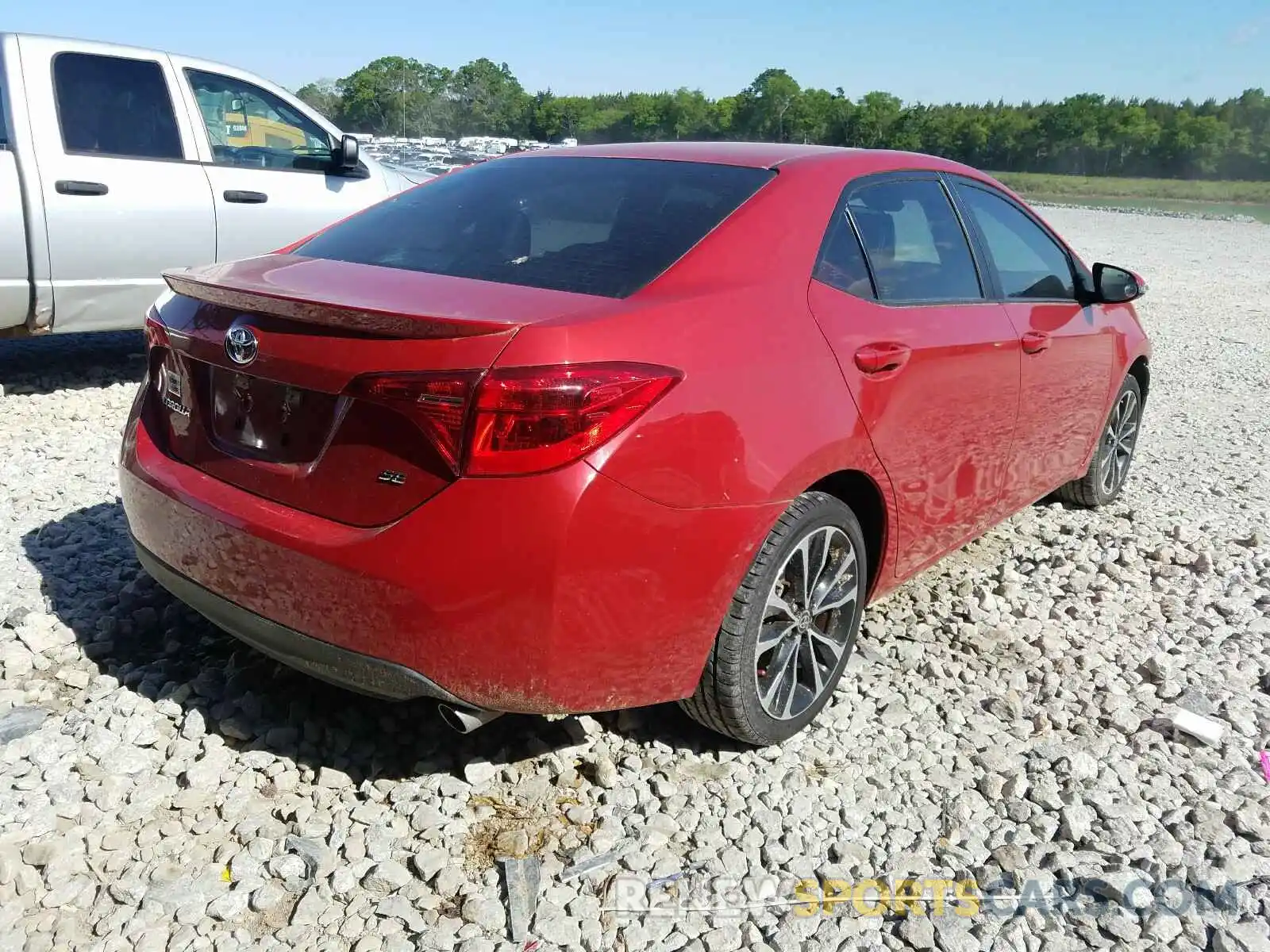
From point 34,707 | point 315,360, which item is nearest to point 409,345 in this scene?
point 315,360

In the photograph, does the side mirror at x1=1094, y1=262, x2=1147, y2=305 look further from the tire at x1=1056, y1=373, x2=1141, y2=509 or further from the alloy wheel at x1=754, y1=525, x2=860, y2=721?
the alloy wheel at x1=754, y1=525, x2=860, y2=721

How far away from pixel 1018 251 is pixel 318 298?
280 cm

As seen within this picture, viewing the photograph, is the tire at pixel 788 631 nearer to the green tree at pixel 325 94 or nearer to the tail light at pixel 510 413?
the tail light at pixel 510 413

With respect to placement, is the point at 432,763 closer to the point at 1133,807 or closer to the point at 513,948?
the point at 513,948

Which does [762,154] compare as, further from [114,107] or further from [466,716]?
[114,107]

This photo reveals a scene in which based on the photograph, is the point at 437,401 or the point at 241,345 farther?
the point at 241,345

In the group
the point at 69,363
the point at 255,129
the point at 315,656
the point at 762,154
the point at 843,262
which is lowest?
the point at 69,363

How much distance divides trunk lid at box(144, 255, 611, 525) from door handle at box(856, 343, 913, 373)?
34.3 inches

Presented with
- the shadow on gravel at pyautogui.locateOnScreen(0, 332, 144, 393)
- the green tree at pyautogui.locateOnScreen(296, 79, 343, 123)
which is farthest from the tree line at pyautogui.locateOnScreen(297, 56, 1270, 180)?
the shadow on gravel at pyautogui.locateOnScreen(0, 332, 144, 393)

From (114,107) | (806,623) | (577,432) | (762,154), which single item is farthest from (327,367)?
(114,107)

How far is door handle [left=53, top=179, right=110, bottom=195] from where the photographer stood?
18.7 ft

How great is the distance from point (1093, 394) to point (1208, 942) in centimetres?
268

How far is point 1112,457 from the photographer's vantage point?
5082mm

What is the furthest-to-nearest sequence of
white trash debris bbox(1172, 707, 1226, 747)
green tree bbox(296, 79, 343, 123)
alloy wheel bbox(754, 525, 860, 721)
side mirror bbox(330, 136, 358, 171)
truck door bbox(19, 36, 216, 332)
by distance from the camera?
green tree bbox(296, 79, 343, 123) < side mirror bbox(330, 136, 358, 171) < truck door bbox(19, 36, 216, 332) < white trash debris bbox(1172, 707, 1226, 747) < alloy wheel bbox(754, 525, 860, 721)
